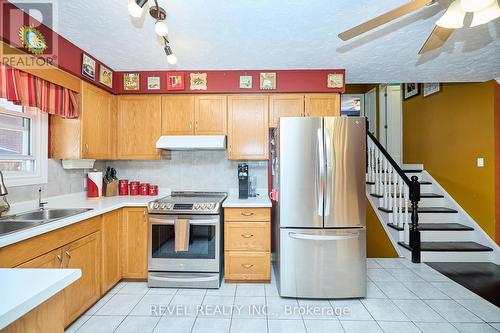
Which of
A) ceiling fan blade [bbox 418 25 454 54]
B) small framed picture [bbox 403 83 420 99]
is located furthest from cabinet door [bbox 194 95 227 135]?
small framed picture [bbox 403 83 420 99]

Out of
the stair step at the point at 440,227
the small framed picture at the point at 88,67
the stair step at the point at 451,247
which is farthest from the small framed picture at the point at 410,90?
the small framed picture at the point at 88,67

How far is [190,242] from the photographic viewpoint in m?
2.62

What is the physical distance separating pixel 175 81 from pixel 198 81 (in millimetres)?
287

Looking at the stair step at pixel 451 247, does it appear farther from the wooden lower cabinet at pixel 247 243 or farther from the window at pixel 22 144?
the window at pixel 22 144

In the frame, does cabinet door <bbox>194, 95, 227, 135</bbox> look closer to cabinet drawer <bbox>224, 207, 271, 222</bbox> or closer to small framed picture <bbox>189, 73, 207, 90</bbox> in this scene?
small framed picture <bbox>189, 73, 207, 90</bbox>

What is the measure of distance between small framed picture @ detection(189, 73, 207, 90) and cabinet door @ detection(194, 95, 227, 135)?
11 cm

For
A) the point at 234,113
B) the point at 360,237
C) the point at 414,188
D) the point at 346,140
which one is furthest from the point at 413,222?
the point at 234,113

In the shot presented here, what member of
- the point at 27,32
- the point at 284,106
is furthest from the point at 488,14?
the point at 27,32

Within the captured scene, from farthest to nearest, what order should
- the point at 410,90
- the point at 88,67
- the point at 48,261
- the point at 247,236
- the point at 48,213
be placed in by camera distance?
1. the point at 410,90
2. the point at 247,236
3. the point at 88,67
4. the point at 48,213
5. the point at 48,261

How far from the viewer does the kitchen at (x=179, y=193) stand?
6.64ft

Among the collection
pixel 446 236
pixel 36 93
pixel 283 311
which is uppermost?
pixel 36 93

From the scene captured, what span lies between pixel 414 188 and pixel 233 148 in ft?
7.77

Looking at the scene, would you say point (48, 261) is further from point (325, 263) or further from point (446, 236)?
point (446, 236)

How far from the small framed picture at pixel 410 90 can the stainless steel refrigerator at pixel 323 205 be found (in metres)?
3.13
